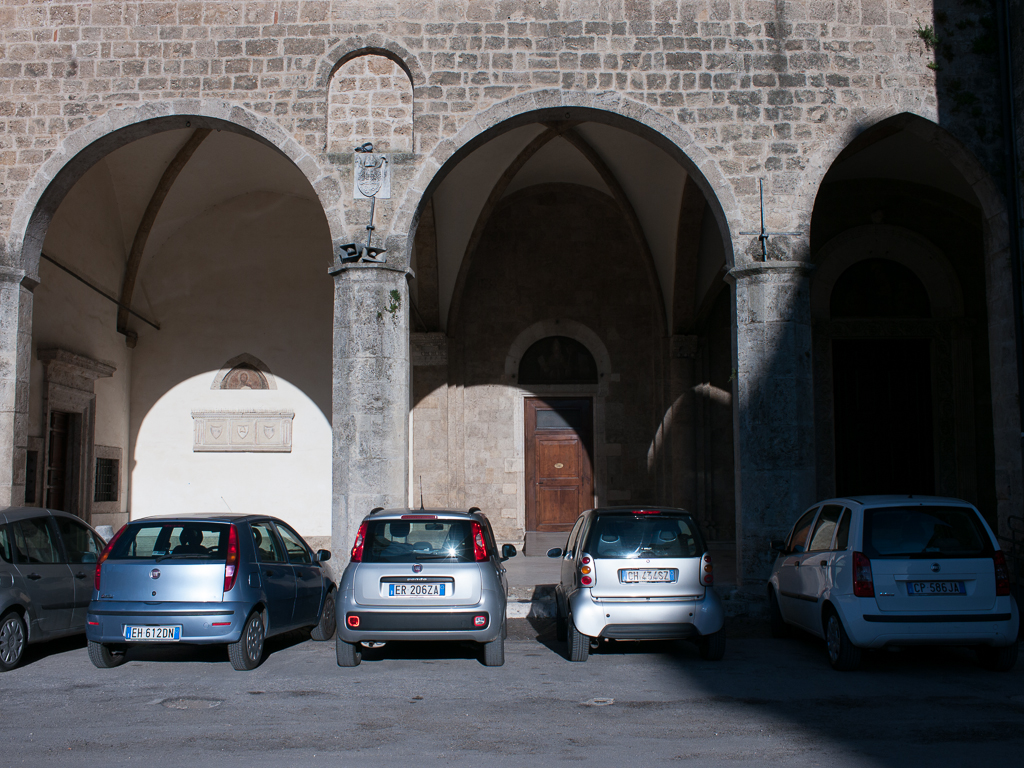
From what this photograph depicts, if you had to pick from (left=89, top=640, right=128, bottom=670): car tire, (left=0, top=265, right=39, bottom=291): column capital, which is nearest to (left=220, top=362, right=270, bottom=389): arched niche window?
(left=0, top=265, right=39, bottom=291): column capital

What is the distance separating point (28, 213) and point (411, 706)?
24.8 ft

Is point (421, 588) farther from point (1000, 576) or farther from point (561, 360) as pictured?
point (561, 360)

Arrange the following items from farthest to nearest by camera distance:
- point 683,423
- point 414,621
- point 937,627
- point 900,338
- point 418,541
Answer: point 683,423 → point 900,338 → point 418,541 → point 414,621 → point 937,627

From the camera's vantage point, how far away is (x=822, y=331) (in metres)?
14.9

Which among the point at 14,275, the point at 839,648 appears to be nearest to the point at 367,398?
the point at 14,275

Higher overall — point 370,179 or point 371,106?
point 371,106

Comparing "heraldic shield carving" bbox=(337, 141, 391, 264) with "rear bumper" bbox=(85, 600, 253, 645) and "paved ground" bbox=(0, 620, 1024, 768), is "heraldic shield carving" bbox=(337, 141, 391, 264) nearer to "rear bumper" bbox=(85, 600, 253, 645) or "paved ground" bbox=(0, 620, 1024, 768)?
"rear bumper" bbox=(85, 600, 253, 645)

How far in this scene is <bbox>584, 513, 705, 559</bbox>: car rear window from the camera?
23.1 ft

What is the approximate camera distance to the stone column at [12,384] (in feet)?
31.9

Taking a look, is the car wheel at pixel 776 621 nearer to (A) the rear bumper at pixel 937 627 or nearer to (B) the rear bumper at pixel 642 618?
(B) the rear bumper at pixel 642 618

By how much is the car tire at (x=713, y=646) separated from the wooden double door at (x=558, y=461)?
8907mm

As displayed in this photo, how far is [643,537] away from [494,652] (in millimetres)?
1504

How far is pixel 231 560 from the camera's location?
6.74m

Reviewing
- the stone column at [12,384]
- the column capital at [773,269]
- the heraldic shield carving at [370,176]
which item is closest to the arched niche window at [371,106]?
the heraldic shield carving at [370,176]
